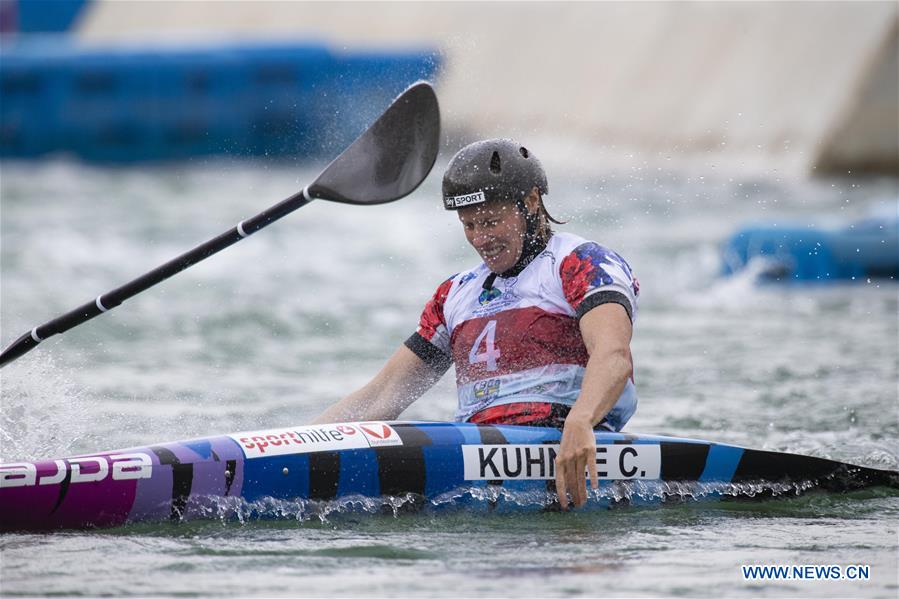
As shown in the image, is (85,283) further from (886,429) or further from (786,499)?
(786,499)

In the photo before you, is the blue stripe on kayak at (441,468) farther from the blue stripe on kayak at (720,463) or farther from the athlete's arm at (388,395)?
the blue stripe on kayak at (720,463)

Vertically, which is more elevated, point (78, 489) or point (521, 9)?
point (521, 9)

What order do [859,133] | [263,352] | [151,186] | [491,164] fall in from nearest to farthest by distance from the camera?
1. [491,164]
2. [263,352]
3. [859,133]
4. [151,186]

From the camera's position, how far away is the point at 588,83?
2127 cm

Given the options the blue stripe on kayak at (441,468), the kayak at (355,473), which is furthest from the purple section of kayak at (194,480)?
the blue stripe on kayak at (441,468)

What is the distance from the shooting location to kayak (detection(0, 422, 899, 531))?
4.48 meters

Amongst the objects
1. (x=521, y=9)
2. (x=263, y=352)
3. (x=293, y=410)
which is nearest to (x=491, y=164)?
(x=293, y=410)

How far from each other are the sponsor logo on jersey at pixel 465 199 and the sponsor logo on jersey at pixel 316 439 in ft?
2.41

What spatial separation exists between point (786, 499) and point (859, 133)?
13.0 m

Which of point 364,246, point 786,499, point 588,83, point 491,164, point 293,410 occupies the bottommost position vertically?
point 786,499

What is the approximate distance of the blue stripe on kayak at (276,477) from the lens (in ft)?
15.3

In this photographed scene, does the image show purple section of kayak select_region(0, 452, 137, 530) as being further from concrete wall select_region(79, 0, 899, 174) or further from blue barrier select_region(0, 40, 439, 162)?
blue barrier select_region(0, 40, 439, 162)

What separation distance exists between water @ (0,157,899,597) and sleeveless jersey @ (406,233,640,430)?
430 millimetres

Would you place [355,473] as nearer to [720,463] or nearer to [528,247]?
[528,247]
